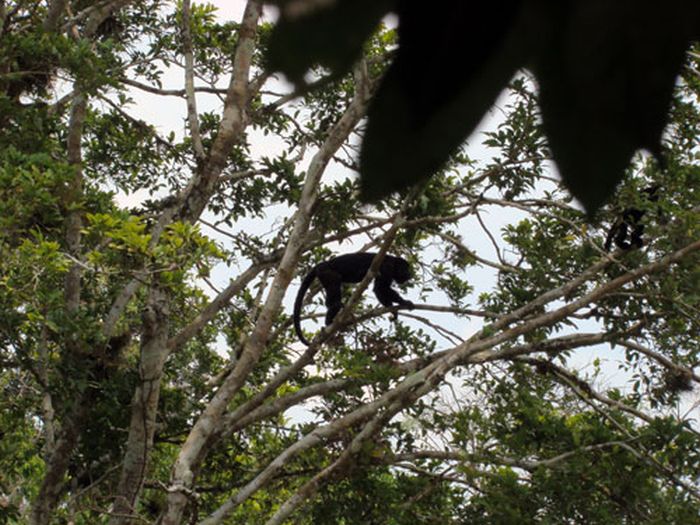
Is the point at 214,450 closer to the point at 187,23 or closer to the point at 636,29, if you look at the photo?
the point at 187,23

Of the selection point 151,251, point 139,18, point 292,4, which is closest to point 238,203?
point 139,18

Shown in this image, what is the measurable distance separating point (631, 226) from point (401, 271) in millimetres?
2636

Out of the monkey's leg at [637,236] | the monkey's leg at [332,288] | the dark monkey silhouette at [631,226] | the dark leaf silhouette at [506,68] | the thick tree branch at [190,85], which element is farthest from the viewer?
the monkey's leg at [332,288]

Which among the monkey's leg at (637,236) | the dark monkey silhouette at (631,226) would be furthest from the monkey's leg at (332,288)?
the monkey's leg at (637,236)

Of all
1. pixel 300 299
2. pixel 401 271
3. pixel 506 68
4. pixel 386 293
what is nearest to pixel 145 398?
pixel 300 299

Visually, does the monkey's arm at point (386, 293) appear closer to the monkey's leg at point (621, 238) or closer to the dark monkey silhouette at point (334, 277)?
the dark monkey silhouette at point (334, 277)

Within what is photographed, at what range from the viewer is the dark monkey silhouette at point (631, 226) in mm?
5339

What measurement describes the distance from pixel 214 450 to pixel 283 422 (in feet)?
3.95

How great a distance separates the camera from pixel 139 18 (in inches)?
362

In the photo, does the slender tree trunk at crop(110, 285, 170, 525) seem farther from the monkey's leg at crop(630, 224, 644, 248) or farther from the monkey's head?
the monkey's leg at crop(630, 224, 644, 248)

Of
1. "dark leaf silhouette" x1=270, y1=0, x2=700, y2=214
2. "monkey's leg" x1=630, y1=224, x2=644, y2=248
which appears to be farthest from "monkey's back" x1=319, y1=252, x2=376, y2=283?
"dark leaf silhouette" x1=270, y1=0, x2=700, y2=214

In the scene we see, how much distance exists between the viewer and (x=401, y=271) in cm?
863

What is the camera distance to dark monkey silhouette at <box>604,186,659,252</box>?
17.5ft

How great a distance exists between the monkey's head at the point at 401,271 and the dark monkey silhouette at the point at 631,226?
2.10m
